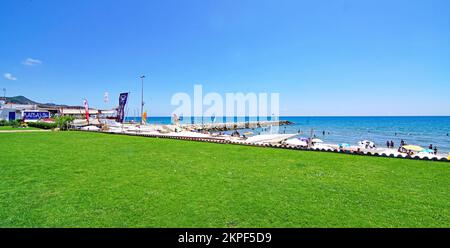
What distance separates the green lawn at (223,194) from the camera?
13.1 ft

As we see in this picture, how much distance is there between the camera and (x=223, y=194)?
5230mm

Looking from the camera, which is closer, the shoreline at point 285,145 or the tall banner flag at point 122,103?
the shoreline at point 285,145

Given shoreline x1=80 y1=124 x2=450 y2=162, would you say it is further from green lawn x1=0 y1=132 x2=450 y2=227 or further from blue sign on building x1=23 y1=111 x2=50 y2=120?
blue sign on building x1=23 y1=111 x2=50 y2=120

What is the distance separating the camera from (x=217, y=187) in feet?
18.9

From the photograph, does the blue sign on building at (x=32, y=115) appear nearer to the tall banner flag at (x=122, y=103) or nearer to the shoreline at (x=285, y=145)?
the tall banner flag at (x=122, y=103)

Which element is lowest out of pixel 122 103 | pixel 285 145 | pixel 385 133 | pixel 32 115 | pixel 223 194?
pixel 385 133

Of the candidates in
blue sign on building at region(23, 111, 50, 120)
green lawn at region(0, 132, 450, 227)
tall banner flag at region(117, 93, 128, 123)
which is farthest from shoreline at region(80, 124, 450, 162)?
blue sign on building at region(23, 111, 50, 120)

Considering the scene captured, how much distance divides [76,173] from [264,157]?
278 inches

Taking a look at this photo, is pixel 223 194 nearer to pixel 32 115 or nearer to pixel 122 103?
pixel 122 103

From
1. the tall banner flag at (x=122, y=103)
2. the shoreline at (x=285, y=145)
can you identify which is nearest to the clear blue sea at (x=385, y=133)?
the shoreline at (x=285, y=145)

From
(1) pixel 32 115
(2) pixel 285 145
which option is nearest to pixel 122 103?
(2) pixel 285 145
